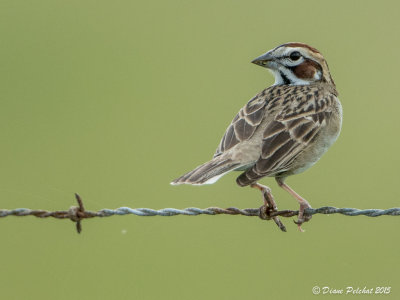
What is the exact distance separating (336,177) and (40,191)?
4.23 meters

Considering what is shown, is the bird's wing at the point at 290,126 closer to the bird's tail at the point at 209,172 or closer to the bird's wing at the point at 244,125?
the bird's wing at the point at 244,125

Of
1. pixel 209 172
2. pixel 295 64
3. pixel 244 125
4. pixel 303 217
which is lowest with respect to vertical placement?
pixel 303 217

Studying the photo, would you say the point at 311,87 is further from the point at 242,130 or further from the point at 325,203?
the point at 325,203

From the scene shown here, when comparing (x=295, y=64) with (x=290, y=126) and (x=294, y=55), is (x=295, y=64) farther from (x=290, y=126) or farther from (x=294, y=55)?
(x=290, y=126)

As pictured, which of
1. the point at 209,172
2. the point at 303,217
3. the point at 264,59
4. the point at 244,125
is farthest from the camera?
the point at 264,59

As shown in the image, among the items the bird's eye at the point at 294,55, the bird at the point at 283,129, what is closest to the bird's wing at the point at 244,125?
the bird at the point at 283,129

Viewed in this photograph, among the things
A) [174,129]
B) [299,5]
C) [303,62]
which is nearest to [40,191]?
[174,129]

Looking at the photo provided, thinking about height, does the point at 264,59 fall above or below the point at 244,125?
above

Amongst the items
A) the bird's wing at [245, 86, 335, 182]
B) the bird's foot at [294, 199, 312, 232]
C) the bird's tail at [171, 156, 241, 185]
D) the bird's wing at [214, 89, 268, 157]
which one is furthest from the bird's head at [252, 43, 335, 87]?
the bird's foot at [294, 199, 312, 232]

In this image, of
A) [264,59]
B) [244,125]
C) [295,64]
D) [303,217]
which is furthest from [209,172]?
[295,64]

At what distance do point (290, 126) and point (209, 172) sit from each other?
1.15 metres

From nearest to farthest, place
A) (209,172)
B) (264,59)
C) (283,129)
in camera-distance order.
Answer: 1. (209,172)
2. (283,129)
3. (264,59)

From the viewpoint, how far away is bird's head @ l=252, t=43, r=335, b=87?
31.4 ft

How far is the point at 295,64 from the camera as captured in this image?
31.7 ft
